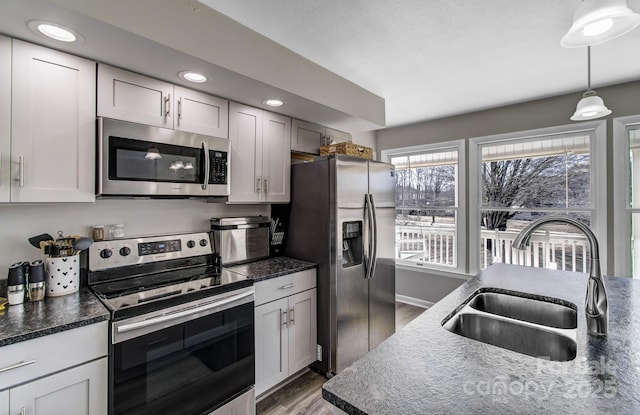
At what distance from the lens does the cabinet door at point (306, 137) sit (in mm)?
2777

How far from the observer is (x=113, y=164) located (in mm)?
1683

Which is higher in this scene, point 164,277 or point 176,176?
point 176,176

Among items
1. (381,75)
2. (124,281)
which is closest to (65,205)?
(124,281)

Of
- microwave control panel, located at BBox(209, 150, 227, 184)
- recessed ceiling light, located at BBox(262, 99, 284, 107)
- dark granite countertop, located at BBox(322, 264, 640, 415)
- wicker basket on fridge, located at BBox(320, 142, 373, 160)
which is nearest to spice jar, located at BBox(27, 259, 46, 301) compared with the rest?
microwave control panel, located at BBox(209, 150, 227, 184)

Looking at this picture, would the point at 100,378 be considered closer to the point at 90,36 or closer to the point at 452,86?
the point at 90,36

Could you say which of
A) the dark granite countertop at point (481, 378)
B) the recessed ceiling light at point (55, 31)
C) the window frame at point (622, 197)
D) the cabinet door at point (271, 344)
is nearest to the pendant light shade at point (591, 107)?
the window frame at point (622, 197)

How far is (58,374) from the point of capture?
124cm

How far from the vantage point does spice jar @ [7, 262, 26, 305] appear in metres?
1.42

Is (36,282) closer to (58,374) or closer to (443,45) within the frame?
(58,374)

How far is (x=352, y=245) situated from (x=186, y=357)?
1554 millimetres

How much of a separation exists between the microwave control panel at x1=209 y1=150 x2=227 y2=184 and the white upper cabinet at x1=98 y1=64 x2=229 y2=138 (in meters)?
0.17

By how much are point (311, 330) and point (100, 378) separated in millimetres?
1468

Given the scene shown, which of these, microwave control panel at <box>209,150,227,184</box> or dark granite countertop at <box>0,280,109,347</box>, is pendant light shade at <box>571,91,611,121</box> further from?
dark granite countertop at <box>0,280,109,347</box>

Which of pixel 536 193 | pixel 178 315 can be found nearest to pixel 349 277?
pixel 178 315
